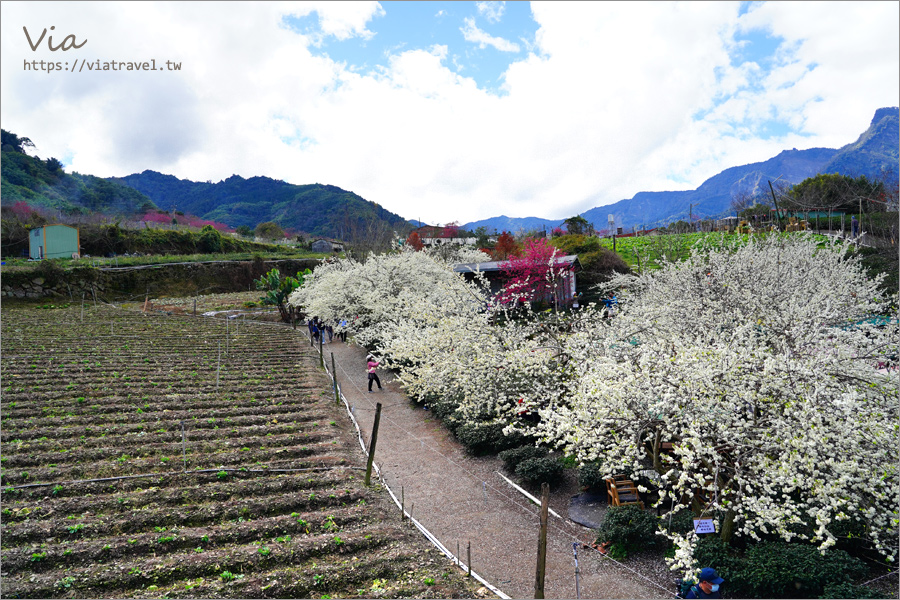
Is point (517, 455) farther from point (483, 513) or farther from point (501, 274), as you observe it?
point (501, 274)

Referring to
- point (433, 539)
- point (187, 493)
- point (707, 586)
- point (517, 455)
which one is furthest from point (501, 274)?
point (707, 586)

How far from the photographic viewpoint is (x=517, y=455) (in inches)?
493

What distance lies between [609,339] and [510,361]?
3.24 m

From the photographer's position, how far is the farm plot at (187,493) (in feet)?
26.3

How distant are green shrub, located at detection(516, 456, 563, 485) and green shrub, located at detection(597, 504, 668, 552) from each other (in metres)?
2.16

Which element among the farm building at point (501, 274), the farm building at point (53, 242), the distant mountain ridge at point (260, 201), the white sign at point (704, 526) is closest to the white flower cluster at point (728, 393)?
the white sign at point (704, 526)

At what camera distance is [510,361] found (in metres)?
14.0

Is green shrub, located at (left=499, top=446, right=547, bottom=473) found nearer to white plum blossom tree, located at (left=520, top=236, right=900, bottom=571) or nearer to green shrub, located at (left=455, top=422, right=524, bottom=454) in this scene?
green shrub, located at (left=455, top=422, right=524, bottom=454)

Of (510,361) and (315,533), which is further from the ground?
(510,361)

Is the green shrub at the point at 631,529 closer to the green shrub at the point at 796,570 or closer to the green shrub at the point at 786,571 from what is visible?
the green shrub at the point at 786,571

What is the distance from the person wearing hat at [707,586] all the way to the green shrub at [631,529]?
1221 millimetres

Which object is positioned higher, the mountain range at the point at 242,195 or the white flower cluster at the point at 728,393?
the mountain range at the point at 242,195

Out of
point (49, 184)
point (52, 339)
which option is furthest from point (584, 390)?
point (49, 184)

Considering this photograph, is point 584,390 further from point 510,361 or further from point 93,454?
point 93,454
